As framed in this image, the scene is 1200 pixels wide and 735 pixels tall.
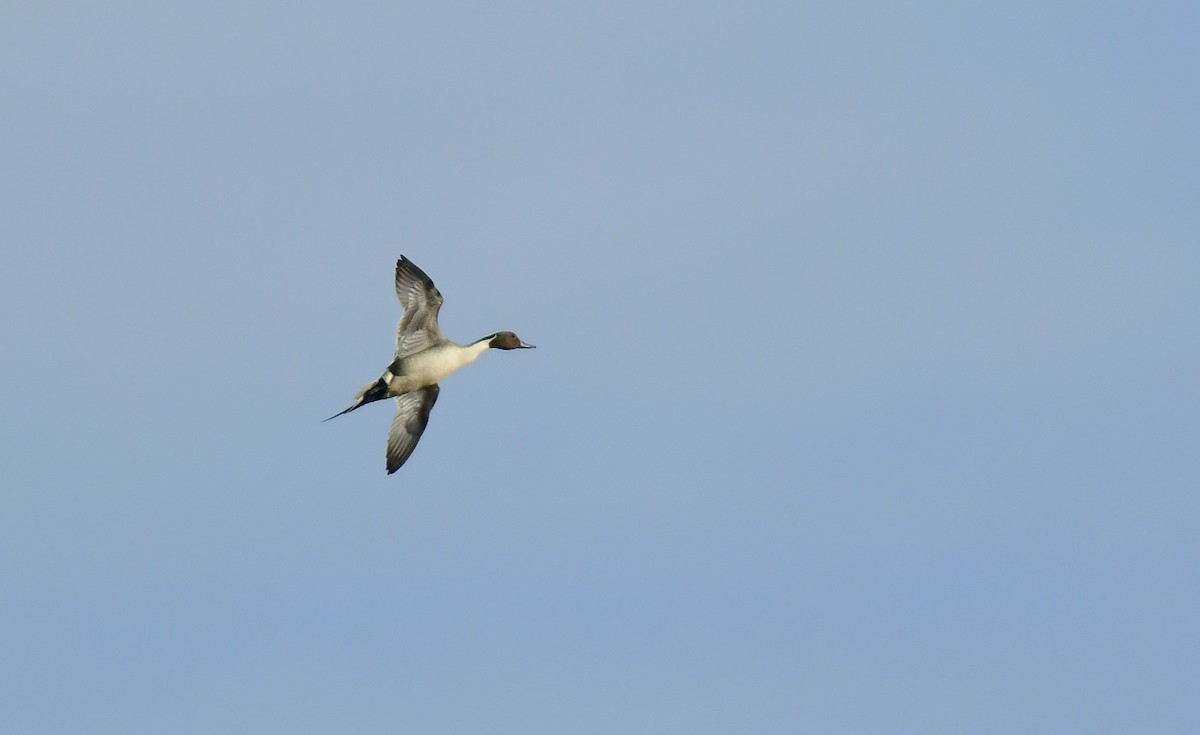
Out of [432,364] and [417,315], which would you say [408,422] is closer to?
[432,364]

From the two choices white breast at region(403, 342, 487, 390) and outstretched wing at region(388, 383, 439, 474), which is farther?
outstretched wing at region(388, 383, 439, 474)

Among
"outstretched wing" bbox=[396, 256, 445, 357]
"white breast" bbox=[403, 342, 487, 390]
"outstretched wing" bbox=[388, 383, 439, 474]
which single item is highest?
"outstretched wing" bbox=[396, 256, 445, 357]

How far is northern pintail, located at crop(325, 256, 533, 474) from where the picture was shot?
4562cm

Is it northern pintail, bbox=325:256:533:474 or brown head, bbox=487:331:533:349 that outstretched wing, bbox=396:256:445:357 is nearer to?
northern pintail, bbox=325:256:533:474

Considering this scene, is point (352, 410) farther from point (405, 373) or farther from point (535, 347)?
point (535, 347)

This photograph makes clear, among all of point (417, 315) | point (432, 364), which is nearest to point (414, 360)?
point (432, 364)

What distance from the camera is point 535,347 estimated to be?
155 ft

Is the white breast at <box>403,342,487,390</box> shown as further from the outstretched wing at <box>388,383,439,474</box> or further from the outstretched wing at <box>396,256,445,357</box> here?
the outstretched wing at <box>388,383,439,474</box>

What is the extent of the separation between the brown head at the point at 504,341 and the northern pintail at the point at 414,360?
61 cm

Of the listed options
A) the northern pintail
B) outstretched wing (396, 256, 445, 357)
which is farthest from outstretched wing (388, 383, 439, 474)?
outstretched wing (396, 256, 445, 357)

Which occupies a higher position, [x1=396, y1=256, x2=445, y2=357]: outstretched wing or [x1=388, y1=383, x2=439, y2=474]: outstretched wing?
[x1=396, y1=256, x2=445, y2=357]: outstretched wing

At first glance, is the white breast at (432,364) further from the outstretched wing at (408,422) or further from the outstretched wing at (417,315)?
the outstretched wing at (408,422)

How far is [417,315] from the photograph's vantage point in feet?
151

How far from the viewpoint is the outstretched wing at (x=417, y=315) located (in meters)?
A: 45.9
